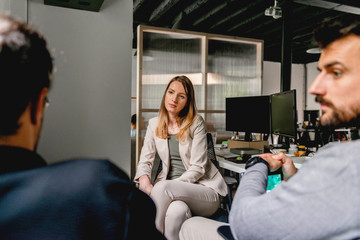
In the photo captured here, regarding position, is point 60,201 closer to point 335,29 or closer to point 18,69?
point 18,69

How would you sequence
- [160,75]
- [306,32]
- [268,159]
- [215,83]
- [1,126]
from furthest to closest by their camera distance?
[306,32] → [215,83] → [160,75] → [268,159] → [1,126]

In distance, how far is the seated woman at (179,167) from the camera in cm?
188

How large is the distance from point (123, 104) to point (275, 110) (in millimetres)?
1470

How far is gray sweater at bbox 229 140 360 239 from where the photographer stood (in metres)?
0.68

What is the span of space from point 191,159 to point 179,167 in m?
0.18

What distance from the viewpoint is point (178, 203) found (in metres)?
1.89

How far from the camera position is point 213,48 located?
4.93 metres

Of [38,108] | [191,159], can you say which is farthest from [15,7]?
[191,159]

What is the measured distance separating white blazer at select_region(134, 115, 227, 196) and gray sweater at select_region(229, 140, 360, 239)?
4.56 ft

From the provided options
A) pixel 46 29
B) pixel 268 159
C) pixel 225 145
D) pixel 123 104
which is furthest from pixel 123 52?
pixel 225 145

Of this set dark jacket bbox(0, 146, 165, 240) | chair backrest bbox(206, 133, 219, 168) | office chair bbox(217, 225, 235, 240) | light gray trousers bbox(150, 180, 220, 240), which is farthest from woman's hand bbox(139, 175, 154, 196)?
dark jacket bbox(0, 146, 165, 240)

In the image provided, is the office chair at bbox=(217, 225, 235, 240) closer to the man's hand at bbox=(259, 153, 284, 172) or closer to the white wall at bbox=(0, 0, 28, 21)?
the man's hand at bbox=(259, 153, 284, 172)

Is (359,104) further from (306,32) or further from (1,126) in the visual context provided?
(306,32)

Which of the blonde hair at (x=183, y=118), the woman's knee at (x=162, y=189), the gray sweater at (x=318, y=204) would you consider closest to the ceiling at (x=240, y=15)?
the blonde hair at (x=183, y=118)
